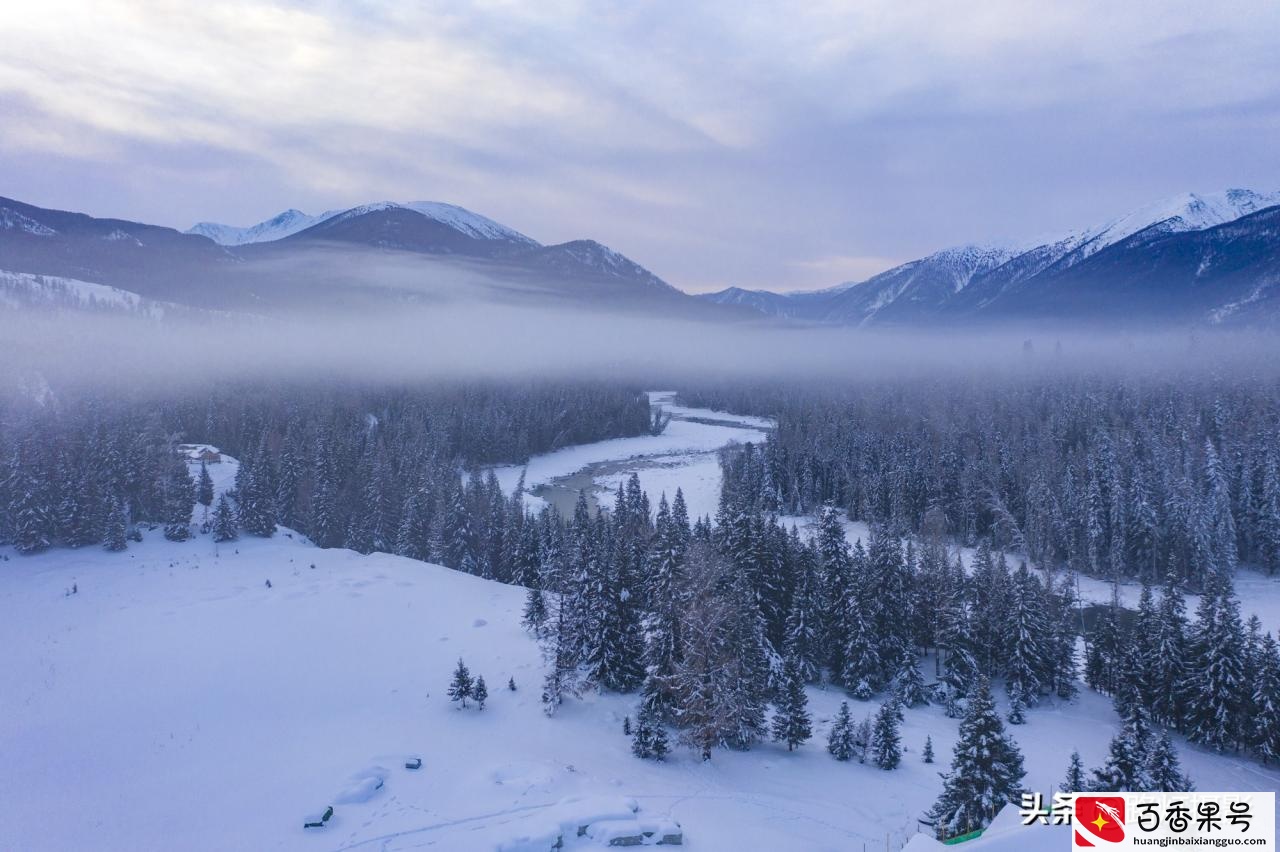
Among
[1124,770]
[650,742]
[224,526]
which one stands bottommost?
[224,526]

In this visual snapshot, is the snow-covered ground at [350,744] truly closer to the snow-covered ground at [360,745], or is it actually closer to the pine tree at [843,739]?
the snow-covered ground at [360,745]

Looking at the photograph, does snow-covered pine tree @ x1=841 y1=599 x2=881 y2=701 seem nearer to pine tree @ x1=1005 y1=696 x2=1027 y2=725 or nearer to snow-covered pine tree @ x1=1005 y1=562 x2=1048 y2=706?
pine tree @ x1=1005 y1=696 x2=1027 y2=725

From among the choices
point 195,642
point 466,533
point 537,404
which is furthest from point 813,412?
point 195,642

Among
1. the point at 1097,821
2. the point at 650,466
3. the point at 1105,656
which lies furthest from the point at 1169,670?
the point at 650,466

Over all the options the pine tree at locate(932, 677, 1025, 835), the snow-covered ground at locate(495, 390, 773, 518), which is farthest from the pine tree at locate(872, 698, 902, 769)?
the snow-covered ground at locate(495, 390, 773, 518)

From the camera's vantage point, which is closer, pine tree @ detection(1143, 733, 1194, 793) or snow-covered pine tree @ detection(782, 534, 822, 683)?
pine tree @ detection(1143, 733, 1194, 793)

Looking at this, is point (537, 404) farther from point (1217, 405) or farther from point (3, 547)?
point (1217, 405)

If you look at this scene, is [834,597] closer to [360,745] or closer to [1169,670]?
[1169,670]
